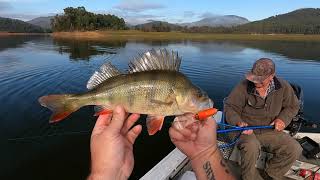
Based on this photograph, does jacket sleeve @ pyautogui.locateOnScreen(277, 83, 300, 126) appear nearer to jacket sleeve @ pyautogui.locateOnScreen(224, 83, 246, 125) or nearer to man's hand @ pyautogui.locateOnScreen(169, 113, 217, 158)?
jacket sleeve @ pyautogui.locateOnScreen(224, 83, 246, 125)

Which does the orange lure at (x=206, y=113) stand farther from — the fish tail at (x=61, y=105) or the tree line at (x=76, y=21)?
the tree line at (x=76, y=21)

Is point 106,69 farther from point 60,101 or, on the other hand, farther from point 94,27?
point 94,27

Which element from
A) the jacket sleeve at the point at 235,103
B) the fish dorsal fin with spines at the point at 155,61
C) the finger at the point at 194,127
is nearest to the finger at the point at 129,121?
the fish dorsal fin with spines at the point at 155,61

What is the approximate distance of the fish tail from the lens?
8.31ft

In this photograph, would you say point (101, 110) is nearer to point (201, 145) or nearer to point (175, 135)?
point (175, 135)

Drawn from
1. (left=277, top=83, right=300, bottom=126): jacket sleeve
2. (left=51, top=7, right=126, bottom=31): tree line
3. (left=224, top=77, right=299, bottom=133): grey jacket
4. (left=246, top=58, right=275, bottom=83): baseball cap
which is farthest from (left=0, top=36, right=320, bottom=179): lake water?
(left=51, top=7, right=126, bottom=31): tree line

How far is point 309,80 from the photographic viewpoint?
18578 mm

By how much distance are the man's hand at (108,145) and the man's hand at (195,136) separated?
0.46m

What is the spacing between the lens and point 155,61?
257cm

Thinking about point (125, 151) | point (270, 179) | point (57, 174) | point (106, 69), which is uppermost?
point (106, 69)

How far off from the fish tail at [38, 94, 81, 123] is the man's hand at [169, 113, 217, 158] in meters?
0.76

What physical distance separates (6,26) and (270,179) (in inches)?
6340

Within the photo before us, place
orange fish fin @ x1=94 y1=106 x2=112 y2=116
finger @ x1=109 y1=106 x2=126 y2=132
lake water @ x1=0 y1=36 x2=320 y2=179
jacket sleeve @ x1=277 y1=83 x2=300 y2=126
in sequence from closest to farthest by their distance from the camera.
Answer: finger @ x1=109 y1=106 x2=126 y2=132 < orange fish fin @ x1=94 y1=106 x2=112 y2=116 < jacket sleeve @ x1=277 y1=83 x2=300 y2=126 < lake water @ x1=0 y1=36 x2=320 y2=179

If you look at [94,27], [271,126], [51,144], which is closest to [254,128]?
[271,126]
